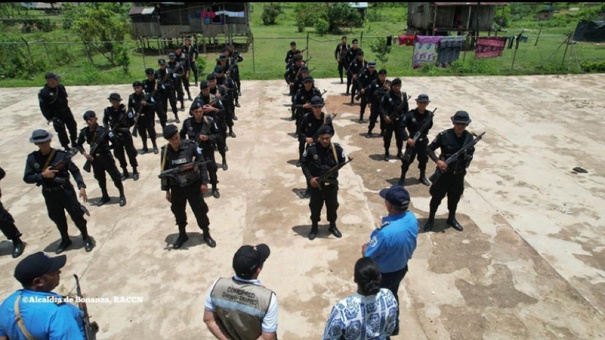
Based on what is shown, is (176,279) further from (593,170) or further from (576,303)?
(593,170)

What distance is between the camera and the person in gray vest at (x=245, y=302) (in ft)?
8.85

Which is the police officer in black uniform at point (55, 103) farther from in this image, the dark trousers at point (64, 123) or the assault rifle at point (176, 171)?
the assault rifle at point (176, 171)

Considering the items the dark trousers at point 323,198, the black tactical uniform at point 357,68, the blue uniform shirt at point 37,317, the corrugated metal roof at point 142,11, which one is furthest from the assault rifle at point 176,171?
the corrugated metal roof at point 142,11

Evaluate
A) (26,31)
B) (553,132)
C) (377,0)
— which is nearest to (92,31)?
(26,31)

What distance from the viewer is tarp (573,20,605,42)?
25.8 metres

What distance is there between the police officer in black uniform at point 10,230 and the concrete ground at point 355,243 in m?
0.14

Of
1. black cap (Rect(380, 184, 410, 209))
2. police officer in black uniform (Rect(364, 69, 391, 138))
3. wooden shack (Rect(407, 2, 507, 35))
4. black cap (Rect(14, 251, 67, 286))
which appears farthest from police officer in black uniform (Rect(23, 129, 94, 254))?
wooden shack (Rect(407, 2, 507, 35))

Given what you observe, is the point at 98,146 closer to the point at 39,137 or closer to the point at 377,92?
the point at 39,137

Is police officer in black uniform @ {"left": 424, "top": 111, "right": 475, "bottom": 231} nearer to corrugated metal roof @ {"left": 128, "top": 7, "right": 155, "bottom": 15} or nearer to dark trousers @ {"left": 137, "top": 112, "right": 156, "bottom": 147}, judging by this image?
dark trousers @ {"left": 137, "top": 112, "right": 156, "bottom": 147}

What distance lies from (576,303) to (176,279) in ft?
17.4

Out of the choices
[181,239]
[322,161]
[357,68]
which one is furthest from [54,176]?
[357,68]

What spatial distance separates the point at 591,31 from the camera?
86.0ft

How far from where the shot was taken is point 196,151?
18.5ft

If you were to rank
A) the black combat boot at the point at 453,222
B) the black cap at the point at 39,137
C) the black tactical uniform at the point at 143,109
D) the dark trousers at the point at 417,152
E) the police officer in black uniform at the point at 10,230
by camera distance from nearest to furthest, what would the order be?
the black cap at the point at 39,137
the police officer in black uniform at the point at 10,230
the black combat boot at the point at 453,222
the dark trousers at the point at 417,152
the black tactical uniform at the point at 143,109
